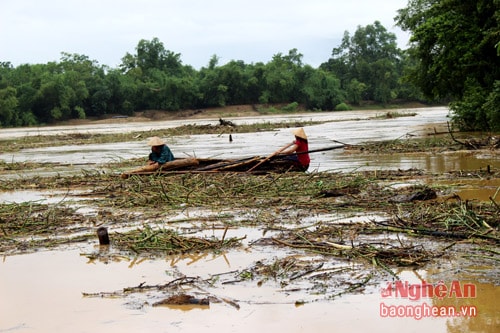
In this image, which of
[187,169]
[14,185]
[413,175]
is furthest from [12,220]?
[413,175]

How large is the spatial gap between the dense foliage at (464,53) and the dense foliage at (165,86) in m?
50.5

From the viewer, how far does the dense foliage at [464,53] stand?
866 inches

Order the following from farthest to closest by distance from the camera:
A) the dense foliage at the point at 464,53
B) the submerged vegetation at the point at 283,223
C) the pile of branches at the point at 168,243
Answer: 1. the dense foliage at the point at 464,53
2. the pile of branches at the point at 168,243
3. the submerged vegetation at the point at 283,223

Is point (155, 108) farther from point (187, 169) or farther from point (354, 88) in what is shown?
point (187, 169)

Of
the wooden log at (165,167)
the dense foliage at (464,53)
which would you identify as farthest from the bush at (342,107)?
the wooden log at (165,167)

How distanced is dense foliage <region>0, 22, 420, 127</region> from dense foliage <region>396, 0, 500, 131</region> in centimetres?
5053

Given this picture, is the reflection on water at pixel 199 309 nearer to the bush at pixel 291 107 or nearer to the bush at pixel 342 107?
the bush at pixel 291 107

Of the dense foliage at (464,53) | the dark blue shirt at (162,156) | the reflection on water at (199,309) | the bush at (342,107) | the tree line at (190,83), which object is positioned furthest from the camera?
the bush at (342,107)

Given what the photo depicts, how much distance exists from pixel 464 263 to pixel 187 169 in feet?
25.3

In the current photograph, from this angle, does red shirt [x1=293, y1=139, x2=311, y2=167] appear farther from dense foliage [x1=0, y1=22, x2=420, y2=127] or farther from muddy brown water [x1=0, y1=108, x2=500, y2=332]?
dense foliage [x1=0, y1=22, x2=420, y2=127]

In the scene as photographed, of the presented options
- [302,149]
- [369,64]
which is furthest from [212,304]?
[369,64]

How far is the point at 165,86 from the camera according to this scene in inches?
3108

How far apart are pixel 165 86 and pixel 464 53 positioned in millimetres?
58911

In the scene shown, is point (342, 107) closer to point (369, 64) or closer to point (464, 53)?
point (369, 64)
